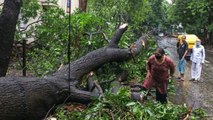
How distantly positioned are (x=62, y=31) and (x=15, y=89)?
18.5 ft

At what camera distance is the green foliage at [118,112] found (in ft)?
22.5

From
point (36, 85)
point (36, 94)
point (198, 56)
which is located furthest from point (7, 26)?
point (198, 56)

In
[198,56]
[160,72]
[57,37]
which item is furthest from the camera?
[198,56]

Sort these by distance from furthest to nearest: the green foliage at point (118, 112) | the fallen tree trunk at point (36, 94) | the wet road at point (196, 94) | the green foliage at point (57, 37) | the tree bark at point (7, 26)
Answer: the green foliage at point (57, 37) → the wet road at point (196, 94) → the tree bark at point (7, 26) → the green foliage at point (118, 112) → the fallen tree trunk at point (36, 94)

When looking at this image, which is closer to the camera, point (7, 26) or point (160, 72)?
point (7, 26)

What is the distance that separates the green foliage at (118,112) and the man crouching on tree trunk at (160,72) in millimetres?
1564

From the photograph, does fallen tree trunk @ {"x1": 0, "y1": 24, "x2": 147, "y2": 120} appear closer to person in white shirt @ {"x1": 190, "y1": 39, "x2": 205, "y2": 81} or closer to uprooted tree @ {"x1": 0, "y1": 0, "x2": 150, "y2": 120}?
uprooted tree @ {"x1": 0, "y1": 0, "x2": 150, "y2": 120}

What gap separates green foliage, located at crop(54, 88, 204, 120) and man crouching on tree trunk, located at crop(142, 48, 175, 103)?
5.13ft

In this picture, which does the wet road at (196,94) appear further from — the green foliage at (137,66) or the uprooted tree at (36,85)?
the uprooted tree at (36,85)

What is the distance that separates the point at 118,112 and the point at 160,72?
2439mm

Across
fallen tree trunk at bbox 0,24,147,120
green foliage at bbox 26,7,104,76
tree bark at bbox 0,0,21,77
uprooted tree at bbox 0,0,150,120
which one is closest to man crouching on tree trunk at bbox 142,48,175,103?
uprooted tree at bbox 0,0,150,120

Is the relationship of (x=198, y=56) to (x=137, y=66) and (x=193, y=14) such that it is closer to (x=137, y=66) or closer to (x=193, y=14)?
(x=137, y=66)

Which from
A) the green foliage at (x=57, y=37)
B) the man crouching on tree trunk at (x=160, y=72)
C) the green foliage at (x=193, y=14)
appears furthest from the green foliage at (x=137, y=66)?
the green foliage at (x=193, y=14)

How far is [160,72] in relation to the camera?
9.16 meters
